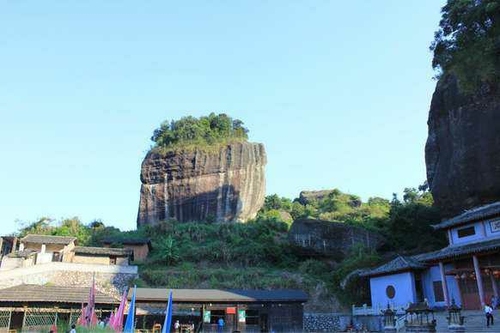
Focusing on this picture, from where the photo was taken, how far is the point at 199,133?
65.1m

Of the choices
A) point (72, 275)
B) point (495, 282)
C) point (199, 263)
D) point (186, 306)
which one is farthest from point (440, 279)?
point (72, 275)

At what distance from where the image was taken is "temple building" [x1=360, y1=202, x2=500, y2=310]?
25.2m

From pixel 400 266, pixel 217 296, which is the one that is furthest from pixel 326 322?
pixel 217 296

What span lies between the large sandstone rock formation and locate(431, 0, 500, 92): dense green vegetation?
16.3 metres

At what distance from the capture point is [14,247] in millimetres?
45219

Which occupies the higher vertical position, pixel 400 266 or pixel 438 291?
pixel 400 266

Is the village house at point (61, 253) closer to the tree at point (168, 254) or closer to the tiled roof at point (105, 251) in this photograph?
the tiled roof at point (105, 251)

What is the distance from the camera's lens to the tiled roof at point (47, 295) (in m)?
26.3

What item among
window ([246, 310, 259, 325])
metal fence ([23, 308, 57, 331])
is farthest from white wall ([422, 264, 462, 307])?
metal fence ([23, 308, 57, 331])

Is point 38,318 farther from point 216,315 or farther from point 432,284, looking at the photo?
point 432,284

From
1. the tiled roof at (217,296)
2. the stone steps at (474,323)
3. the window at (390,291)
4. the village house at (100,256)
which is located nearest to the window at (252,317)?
the tiled roof at (217,296)

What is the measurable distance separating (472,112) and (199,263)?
27.8 metres

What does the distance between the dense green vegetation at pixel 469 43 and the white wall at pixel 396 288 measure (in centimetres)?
1665

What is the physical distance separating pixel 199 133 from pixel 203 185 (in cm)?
912
